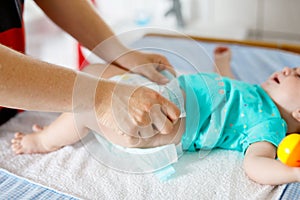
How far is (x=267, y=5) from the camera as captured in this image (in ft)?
7.63

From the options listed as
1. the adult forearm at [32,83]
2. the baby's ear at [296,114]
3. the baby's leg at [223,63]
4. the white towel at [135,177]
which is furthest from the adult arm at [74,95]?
the baby's leg at [223,63]

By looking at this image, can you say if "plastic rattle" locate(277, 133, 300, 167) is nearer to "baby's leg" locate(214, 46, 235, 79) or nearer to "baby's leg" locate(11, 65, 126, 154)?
"baby's leg" locate(11, 65, 126, 154)

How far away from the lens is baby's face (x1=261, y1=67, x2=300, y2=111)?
110 cm

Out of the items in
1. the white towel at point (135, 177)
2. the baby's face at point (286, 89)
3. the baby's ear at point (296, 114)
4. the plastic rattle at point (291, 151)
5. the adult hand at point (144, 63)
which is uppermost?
the adult hand at point (144, 63)

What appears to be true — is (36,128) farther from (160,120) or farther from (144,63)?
(160,120)

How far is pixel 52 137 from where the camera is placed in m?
1.07

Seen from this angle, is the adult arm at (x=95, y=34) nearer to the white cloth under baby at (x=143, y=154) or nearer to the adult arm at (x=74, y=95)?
the white cloth under baby at (x=143, y=154)

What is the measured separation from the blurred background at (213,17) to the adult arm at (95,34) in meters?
1.00

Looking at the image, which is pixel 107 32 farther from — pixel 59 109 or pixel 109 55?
pixel 59 109

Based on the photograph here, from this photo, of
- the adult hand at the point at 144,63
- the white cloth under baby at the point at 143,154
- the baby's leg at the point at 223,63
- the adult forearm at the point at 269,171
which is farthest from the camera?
the baby's leg at the point at 223,63

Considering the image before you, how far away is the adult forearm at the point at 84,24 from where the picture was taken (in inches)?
46.2

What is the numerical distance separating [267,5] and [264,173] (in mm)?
1613

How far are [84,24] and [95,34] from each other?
1.6 inches

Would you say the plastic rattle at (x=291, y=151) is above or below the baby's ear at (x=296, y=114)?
above
